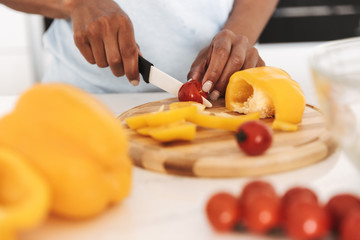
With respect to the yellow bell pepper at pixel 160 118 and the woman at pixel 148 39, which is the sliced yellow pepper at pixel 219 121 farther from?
the woman at pixel 148 39

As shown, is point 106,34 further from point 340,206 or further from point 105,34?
point 340,206

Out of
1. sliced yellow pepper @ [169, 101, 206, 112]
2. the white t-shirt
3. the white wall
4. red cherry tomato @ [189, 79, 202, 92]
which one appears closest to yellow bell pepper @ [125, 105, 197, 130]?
sliced yellow pepper @ [169, 101, 206, 112]

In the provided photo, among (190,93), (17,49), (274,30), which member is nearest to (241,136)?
(190,93)

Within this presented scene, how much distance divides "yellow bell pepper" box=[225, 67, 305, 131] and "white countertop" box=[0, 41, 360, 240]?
17 centimetres

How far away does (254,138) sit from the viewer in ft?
2.67

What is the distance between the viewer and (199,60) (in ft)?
4.65

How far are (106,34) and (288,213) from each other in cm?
83

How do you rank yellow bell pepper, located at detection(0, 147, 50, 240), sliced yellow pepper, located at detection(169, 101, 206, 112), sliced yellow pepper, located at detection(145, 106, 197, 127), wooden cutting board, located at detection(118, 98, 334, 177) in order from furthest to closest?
sliced yellow pepper, located at detection(169, 101, 206, 112), sliced yellow pepper, located at detection(145, 106, 197, 127), wooden cutting board, located at detection(118, 98, 334, 177), yellow bell pepper, located at detection(0, 147, 50, 240)

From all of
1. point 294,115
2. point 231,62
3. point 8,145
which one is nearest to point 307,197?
point 8,145

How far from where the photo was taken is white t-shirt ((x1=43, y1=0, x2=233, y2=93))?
154cm

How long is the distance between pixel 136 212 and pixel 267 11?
1273mm

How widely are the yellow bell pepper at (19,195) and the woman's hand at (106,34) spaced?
0.70 meters

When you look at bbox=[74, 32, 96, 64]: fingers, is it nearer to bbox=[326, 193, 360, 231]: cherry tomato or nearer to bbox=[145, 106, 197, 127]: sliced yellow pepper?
bbox=[145, 106, 197, 127]: sliced yellow pepper

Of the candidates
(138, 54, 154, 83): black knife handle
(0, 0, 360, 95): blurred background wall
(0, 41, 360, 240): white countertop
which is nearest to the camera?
(0, 41, 360, 240): white countertop
